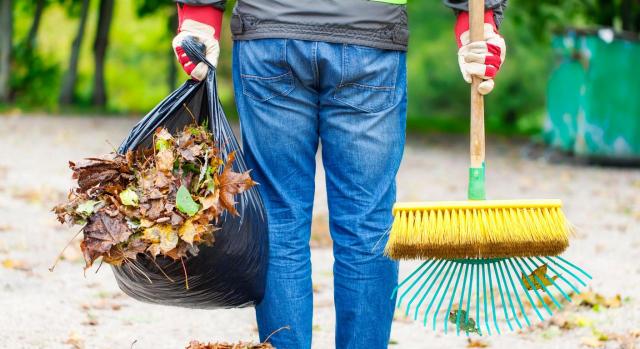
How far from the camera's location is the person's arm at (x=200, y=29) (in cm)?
282

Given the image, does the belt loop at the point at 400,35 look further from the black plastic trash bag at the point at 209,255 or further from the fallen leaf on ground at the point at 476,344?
the fallen leaf on ground at the point at 476,344

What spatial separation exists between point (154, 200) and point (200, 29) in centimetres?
55

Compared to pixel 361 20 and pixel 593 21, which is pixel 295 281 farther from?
pixel 593 21

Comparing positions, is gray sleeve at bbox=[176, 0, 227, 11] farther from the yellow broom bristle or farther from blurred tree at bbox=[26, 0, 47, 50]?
blurred tree at bbox=[26, 0, 47, 50]

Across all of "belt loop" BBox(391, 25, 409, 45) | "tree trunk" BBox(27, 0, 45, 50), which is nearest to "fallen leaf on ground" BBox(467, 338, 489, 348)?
"belt loop" BBox(391, 25, 409, 45)

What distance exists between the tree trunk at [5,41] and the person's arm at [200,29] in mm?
16561

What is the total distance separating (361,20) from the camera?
277cm

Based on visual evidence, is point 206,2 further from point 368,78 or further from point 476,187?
point 476,187

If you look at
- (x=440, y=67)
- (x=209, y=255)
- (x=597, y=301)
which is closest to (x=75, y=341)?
(x=209, y=255)

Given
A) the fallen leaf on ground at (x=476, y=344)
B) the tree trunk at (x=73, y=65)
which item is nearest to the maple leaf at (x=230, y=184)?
the fallen leaf on ground at (x=476, y=344)

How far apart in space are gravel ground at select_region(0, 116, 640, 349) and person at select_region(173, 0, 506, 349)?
0.59 metres

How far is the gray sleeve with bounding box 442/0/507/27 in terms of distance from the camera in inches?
114

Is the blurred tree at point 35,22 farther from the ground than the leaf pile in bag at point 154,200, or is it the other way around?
the blurred tree at point 35,22

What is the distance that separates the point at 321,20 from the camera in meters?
2.75
